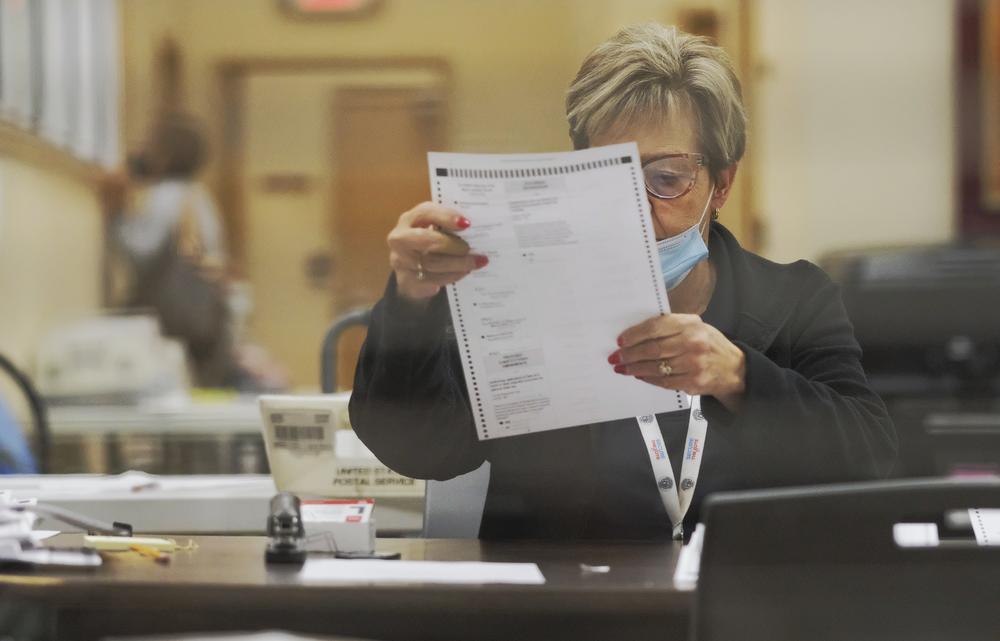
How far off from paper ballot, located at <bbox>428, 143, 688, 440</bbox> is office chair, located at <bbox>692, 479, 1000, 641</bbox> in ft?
1.10

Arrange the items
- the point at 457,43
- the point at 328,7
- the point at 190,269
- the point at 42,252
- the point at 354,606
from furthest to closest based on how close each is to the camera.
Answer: the point at 328,7 → the point at 42,252 → the point at 190,269 → the point at 457,43 → the point at 354,606

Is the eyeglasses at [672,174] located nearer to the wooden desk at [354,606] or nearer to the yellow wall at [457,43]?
the yellow wall at [457,43]

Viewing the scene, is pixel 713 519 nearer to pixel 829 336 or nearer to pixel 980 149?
pixel 829 336

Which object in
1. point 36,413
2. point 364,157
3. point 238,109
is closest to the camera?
point 36,413

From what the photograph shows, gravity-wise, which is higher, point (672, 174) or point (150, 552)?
point (672, 174)

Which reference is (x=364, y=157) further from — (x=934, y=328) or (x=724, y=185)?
(x=724, y=185)

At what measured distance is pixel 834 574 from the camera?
70cm

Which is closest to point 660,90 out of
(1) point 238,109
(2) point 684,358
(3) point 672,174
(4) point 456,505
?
(3) point 672,174

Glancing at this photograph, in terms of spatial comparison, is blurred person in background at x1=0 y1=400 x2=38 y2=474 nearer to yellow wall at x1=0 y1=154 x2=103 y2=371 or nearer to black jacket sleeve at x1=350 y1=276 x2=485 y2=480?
black jacket sleeve at x1=350 y1=276 x2=485 y2=480

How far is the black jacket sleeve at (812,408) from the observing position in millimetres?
1101

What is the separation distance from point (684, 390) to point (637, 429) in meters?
0.18

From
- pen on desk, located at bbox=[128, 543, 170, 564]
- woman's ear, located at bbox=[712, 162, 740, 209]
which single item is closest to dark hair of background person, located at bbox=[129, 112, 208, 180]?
woman's ear, located at bbox=[712, 162, 740, 209]

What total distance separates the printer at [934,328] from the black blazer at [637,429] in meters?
1.44

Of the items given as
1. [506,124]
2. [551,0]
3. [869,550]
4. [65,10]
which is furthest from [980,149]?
[869,550]
